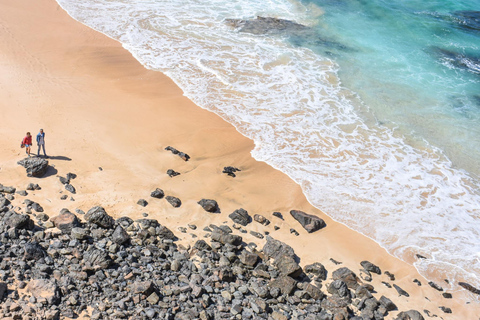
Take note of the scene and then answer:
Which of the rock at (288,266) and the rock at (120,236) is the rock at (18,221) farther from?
the rock at (288,266)

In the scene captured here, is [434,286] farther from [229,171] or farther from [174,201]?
[174,201]

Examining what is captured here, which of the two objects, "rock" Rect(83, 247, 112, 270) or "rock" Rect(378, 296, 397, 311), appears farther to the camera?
"rock" Rect(378, 296, 397, 311)

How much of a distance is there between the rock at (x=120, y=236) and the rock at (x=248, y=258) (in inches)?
115

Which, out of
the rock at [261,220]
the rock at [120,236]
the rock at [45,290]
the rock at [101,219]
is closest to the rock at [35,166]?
the rock at [101,219]

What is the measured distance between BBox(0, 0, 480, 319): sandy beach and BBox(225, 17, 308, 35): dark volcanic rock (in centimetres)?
865

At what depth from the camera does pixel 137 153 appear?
1433 cm

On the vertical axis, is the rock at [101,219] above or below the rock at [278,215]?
above

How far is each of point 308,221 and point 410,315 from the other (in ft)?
12.2

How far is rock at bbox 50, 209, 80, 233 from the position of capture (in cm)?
1018

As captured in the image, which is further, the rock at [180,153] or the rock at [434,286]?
the rock at [180,153]

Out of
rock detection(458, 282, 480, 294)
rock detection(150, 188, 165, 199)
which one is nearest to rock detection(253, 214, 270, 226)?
rock detection(150, 188, 165, 199)

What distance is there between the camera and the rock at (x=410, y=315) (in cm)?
988

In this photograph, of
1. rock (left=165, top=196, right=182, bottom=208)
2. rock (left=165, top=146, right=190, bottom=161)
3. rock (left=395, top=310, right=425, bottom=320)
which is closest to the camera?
rock (left=395, top=310, right=425, bottom=320)

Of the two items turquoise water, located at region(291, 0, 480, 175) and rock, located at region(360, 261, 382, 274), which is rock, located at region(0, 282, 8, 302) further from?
turquoise water, located at region(291, 0, 480, 175)
